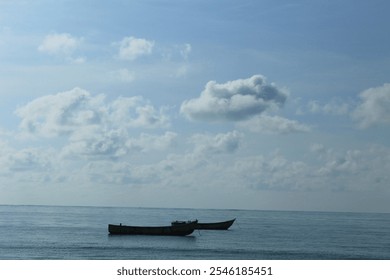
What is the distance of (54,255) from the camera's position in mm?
59469

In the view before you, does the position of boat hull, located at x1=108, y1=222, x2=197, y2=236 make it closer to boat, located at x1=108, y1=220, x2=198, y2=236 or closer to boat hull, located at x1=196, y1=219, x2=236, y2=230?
boat, located at x1=108, y1=220, x2=198, y2=236

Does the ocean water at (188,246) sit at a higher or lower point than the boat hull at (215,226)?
lower

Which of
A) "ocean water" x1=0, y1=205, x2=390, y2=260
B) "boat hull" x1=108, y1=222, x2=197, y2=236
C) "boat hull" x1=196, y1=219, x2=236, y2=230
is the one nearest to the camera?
"ocean water" x1=0, y1=205, x2=390, y2=260

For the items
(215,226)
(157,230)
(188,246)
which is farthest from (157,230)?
(215,226)

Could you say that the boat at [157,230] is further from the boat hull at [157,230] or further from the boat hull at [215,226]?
the boat hull at [215,226]

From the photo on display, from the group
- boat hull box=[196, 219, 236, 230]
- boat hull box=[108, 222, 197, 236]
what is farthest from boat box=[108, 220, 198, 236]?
boat hull box=[196, 219, 236, 230]

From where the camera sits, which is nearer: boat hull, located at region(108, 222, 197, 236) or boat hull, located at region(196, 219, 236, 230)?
boat hull, located at region(108, 222, 197, 236)

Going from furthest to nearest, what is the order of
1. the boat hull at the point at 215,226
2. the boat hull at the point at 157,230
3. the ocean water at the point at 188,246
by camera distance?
the boat hull at the point at 215,226, the boat hull at the point at 157,230, the ocean water at the point at 188,246

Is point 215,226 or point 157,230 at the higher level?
point 215,226

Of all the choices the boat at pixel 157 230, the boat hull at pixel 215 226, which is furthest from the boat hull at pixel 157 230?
the boat hull at pixel 215 226

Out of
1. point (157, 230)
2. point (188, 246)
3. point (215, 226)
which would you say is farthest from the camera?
point (215, 226)

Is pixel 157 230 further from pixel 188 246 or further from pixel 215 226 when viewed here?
pixel 215 226
